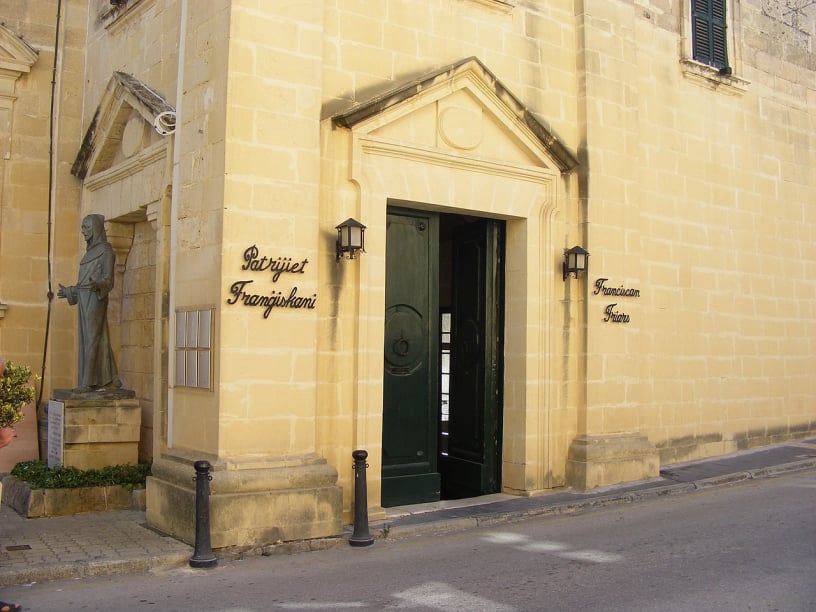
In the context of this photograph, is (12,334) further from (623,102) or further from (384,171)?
(623,102)

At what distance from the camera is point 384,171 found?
9047 millimetres

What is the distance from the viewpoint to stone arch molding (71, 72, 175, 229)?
926 cm

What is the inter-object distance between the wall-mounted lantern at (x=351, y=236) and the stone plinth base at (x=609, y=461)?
417cm

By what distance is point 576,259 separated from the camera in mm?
10375

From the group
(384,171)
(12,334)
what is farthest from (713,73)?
(12,334)

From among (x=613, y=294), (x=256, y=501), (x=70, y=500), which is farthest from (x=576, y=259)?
(x=70, y=500)

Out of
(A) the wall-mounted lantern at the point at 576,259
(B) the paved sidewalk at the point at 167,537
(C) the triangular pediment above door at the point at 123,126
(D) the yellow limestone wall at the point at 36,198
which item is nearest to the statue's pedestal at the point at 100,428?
(B) the paved sidewalk at the point at 167,537

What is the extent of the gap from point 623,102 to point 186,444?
7.37 meters

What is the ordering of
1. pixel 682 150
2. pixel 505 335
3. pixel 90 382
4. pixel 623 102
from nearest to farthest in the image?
pixel 90 382
pixel 505 335
pixel 623 102
pixel 682 150

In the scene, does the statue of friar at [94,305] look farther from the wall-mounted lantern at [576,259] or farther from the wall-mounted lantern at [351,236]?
the wall-mounted lantern at [576,259]

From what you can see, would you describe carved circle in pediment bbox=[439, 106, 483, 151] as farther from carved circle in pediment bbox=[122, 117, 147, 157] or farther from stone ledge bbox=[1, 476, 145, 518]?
stone ledge bbox=[1, 476, 145, 518]

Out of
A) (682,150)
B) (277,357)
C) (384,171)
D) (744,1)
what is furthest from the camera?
(744,1)

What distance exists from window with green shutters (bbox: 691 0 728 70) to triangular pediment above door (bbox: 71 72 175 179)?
329 inches

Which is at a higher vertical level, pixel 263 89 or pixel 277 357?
pixel 263 89
